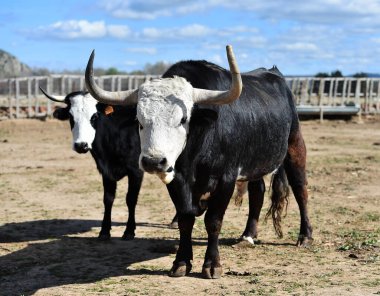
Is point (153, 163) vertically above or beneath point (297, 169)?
above

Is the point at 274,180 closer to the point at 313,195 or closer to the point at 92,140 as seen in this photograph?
the point at 92,140

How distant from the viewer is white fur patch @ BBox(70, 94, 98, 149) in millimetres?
8469

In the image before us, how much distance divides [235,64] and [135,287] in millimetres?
2156

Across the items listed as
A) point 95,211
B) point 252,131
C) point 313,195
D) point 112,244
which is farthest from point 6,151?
point 252,131

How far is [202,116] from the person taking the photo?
6074mm

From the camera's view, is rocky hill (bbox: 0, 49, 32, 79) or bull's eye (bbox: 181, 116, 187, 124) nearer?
bull's eye (bbox: 181, 116, 187, 124)

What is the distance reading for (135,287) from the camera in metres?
6.13

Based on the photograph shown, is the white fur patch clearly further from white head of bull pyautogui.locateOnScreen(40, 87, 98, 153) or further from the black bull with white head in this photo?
the black bull with white head

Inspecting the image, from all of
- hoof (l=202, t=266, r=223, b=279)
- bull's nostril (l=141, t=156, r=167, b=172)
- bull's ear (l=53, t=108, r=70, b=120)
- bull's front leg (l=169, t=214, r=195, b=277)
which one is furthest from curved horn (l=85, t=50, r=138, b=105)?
bull's ear (l=53, t=108, r=70, b=120)

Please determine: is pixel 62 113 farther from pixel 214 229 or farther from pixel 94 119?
pixel 214 229

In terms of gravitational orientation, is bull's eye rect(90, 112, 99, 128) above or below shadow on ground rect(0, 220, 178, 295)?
above

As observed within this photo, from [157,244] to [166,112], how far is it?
2589 millimetres

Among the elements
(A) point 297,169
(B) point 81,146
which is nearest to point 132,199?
(B) point 81,146

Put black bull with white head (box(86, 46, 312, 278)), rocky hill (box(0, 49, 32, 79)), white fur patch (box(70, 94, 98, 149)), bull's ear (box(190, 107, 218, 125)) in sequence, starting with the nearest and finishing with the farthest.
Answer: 1. black bull with white head (box(86, 46, 312, 278))
2. bull's ear (box(190, 107, 218, 125))
3. white fur patch (box(70, 94, 98, 149))
4. rocky hill (box(0, 49, 32, 79))
